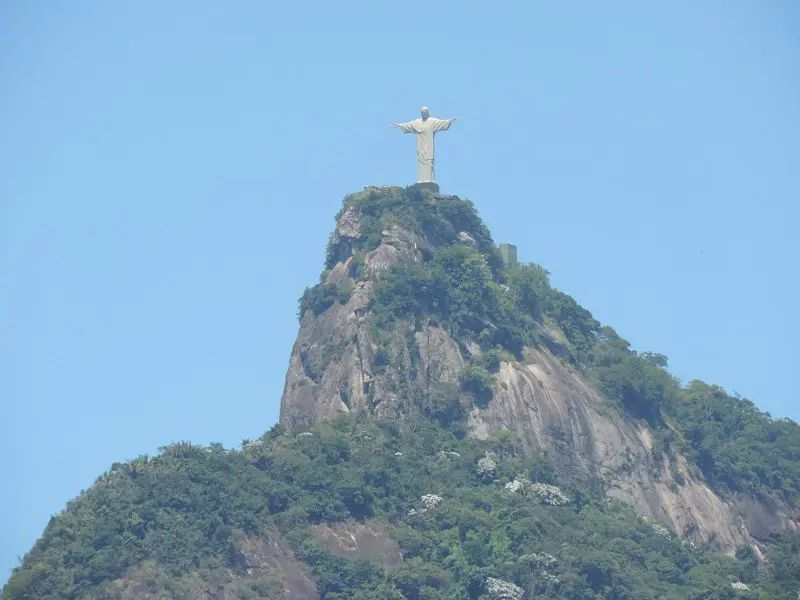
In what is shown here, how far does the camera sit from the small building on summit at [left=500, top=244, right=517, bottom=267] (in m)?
146

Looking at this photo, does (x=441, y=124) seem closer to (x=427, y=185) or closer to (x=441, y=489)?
(x=427, y=185)

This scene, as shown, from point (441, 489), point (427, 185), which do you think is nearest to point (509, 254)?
point (427, 185)

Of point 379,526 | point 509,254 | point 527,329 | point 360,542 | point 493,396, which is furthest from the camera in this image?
point 509,254

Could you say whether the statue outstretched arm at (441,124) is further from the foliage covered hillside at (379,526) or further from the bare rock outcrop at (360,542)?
the bare rock outcrop at (360,542)

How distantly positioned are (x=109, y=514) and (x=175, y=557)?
4.23 meters

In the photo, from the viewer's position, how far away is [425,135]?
13988 cm

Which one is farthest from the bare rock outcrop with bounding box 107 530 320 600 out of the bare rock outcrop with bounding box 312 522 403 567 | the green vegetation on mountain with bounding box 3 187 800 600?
the bare rock outcrop with bounding box 312 522 403 567

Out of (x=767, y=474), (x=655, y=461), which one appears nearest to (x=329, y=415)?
(x=655, y=461)

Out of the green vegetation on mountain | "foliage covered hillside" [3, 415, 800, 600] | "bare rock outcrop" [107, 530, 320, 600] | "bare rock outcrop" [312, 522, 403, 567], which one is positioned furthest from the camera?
"bare rock outcrop" [312, 522, 403, 567]

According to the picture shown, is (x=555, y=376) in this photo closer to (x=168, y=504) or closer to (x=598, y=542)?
(x=598, y=542)

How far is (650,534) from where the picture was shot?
416 feet

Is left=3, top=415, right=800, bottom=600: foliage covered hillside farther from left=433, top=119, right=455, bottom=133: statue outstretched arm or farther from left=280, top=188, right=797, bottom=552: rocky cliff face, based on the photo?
left=433, top=119, right=455, bottom=133: statue outstretched arm

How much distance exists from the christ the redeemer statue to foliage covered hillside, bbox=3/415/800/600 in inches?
720

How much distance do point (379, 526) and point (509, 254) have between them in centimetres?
3229
